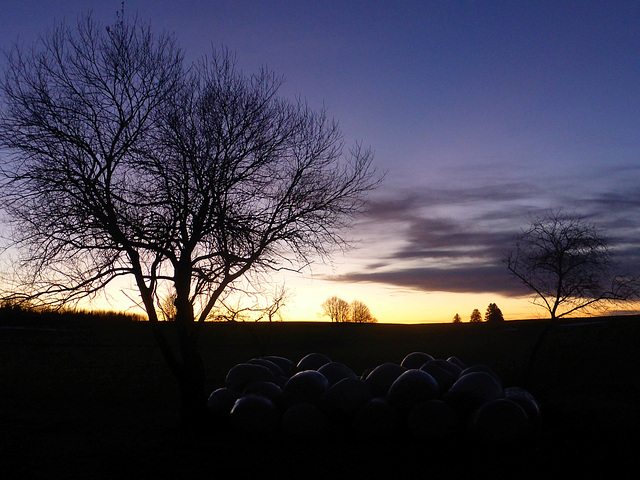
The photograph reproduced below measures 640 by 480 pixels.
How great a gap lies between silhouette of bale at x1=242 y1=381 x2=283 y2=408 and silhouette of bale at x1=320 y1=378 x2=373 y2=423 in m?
1.46

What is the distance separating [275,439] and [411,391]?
378cm

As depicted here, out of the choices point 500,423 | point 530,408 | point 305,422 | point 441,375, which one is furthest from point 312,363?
point 500,423

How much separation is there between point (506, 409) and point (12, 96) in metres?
13.9

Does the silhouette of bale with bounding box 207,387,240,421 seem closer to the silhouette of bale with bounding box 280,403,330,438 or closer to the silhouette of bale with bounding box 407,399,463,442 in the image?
the silhouette of bale with bounding box 280,403,330,438

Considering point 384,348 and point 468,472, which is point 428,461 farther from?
point 384,348

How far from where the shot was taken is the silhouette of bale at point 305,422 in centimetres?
1500

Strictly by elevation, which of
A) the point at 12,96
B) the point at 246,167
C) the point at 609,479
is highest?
the point at 12,96

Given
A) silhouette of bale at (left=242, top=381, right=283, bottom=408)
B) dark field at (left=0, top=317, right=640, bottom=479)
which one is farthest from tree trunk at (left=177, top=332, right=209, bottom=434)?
silhouette of bale at (left=242, top=381, right=283, bottom=408)

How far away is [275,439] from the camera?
50.3 ft

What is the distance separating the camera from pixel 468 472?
11891mm

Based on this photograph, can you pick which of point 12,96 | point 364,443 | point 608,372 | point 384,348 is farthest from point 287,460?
point 384,348

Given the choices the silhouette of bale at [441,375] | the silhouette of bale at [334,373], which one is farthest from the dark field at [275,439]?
the silhouette of bale at [334,373]

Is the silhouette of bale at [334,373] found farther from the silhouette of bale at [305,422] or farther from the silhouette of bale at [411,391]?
the silhouette of bale at [411,391]

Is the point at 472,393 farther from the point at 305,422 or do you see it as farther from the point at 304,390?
the point at 304,390
